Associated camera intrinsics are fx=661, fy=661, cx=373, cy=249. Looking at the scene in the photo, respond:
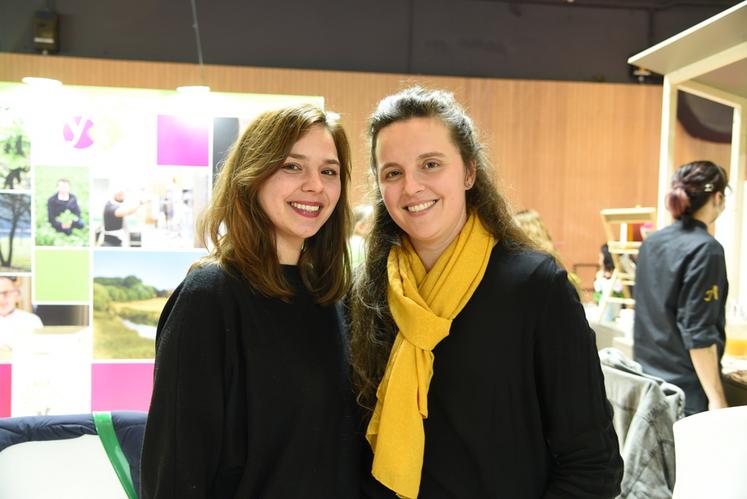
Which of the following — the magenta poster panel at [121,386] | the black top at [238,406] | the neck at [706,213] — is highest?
the neck at [706,213]

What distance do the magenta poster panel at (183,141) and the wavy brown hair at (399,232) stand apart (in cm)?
193

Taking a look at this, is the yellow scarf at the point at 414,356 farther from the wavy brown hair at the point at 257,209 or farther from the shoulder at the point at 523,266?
the wavy brown hair at the point at 257,209

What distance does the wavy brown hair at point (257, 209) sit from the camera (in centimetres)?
134

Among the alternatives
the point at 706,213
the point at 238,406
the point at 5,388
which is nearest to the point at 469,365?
the point at 238,406

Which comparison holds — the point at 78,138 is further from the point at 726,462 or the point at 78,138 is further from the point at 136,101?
the point at 726,462

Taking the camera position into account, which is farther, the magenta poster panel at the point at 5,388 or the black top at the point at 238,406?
the magenta poster panel at the point at 5,388

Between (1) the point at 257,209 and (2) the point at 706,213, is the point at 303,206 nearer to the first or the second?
(1) the point at 257,209

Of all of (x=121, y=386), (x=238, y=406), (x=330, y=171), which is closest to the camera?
(x=238, y=406)

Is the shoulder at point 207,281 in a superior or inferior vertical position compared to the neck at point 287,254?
inferior

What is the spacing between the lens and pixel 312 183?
139cm

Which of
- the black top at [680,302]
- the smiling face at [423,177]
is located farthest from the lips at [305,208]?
the black top at [680,302]

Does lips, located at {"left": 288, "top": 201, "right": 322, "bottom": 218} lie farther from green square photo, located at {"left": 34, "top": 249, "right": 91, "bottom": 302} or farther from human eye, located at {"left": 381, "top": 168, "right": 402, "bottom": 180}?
green square photo, located at {"left": 34, "top": 249, "right": 91, "bottom": 302}

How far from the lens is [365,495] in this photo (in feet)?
4.58

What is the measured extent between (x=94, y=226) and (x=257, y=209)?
2090 mm
